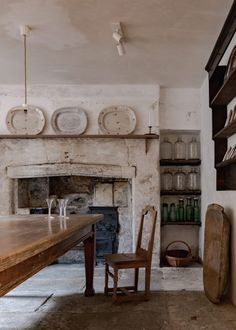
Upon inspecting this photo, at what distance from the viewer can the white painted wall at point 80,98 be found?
16.4 ft

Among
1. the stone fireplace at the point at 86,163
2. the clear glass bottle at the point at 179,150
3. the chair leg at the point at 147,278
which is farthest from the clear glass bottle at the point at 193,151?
the chair leg at the point at 147,278

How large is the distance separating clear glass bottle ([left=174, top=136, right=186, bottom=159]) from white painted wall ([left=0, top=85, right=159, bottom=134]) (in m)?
0.53

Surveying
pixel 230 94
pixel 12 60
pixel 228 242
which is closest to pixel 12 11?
pixel 12 60

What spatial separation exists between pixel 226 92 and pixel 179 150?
209cm

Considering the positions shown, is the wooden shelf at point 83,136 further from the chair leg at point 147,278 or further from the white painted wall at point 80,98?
the chair leg at point 147,278

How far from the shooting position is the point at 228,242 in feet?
10.4

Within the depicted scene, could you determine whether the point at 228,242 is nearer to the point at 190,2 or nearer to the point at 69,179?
the point at 190,2

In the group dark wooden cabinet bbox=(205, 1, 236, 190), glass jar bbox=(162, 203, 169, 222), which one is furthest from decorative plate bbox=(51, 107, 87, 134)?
dark wooden cabinet bbox=(205, 1, 236, 190)

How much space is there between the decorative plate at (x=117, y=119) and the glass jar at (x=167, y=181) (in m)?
0.85

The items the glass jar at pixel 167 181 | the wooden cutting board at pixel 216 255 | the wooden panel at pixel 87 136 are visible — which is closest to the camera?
the wooden cutting board at pixel 216 255

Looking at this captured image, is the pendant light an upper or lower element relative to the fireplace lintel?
upper

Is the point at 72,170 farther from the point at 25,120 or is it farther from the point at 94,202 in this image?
the point at 25,120

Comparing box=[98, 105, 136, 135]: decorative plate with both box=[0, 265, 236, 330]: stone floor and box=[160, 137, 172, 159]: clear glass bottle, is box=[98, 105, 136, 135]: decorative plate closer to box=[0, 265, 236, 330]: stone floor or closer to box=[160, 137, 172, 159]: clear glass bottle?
box=[160, 137, 172, 159]: clear glass bottle

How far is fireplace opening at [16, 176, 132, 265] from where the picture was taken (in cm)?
522
